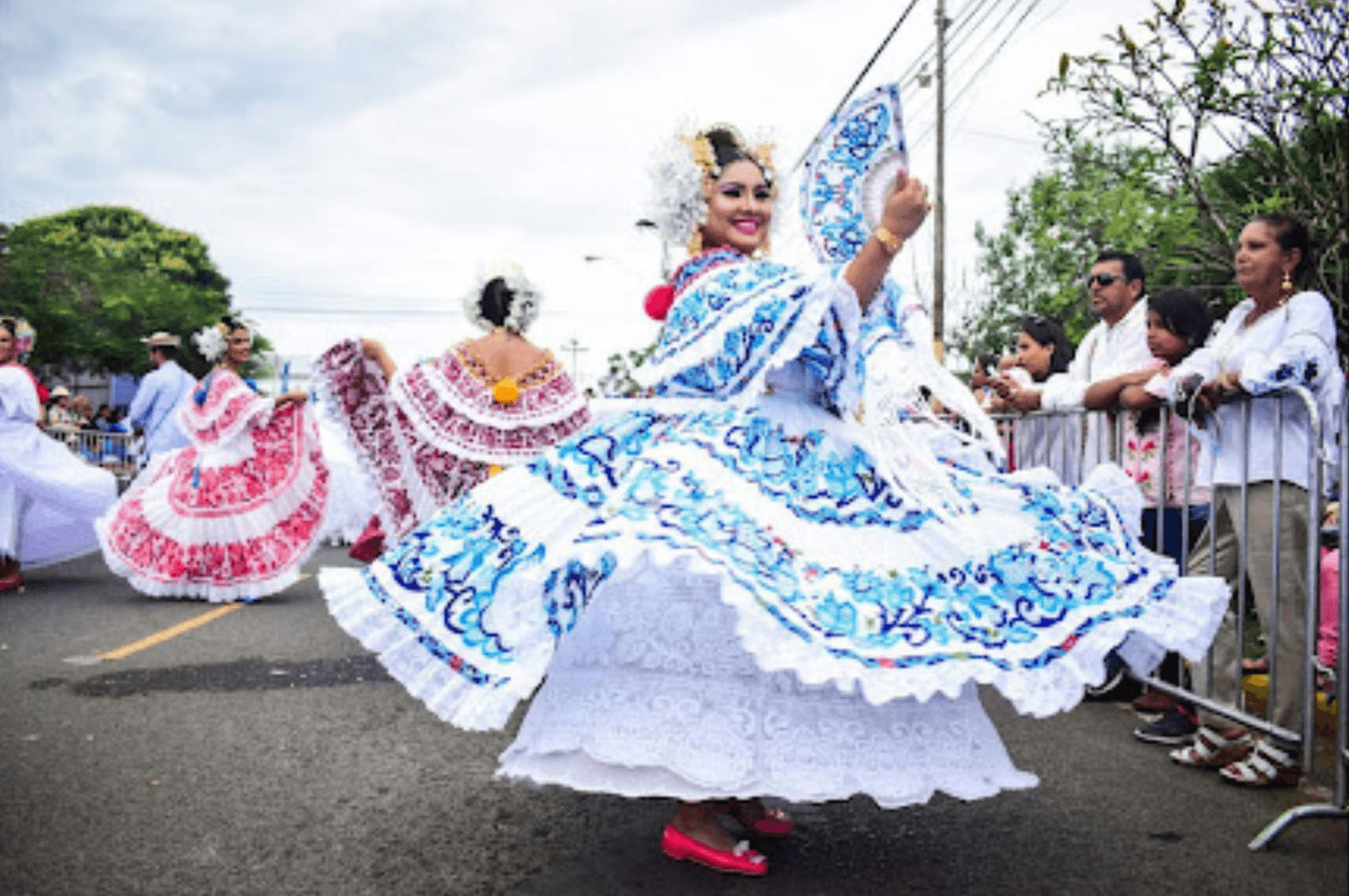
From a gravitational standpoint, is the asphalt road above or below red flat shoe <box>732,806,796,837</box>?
below

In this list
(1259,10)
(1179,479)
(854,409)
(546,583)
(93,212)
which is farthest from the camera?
(93,212)

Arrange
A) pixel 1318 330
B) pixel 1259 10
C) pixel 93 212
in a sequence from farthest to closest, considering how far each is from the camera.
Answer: pixel 93 212
pixel 1259 10
pixel 1318 330

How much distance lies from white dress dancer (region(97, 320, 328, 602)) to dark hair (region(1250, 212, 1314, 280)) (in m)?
6.63

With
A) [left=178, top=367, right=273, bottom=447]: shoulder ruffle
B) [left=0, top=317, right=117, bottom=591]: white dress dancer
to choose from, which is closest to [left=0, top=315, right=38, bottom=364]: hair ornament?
Answer: [left=0, top=317, right=117, bottom=591]: white dress dancer

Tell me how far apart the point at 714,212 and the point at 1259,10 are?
399 centimetres

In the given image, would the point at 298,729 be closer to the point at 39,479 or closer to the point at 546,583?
the point at 546,583

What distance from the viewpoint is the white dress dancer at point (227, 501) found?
27.2 ft

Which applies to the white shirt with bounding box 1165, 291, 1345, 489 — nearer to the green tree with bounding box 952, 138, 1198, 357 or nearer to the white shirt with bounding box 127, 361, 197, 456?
the green tree with bounding box 952, 138, 1198, 357

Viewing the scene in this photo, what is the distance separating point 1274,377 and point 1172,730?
62.1 inches

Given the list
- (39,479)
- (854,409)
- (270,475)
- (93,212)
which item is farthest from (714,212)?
(93,212)

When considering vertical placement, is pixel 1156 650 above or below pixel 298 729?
above

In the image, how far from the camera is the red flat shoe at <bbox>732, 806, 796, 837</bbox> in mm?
3410

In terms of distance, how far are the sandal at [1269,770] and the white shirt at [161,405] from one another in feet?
28.8

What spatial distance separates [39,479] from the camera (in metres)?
8.91
